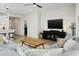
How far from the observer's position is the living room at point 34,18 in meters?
1.76

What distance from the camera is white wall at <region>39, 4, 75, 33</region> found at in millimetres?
1710

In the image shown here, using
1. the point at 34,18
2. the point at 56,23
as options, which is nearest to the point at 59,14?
the point at 56,23

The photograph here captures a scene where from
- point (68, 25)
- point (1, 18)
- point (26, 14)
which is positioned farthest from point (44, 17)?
point (1, 18)

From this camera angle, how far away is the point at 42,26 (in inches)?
80.1

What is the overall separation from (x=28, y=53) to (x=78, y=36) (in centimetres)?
103

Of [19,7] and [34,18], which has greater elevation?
[19,7]

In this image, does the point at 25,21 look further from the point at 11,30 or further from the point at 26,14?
the point at 11,30

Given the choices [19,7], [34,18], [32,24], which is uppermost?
[19,7]

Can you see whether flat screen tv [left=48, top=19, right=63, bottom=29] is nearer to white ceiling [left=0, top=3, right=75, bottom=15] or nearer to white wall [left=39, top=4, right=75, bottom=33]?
white wall [left=39, top=4, right=75, bottom=33]

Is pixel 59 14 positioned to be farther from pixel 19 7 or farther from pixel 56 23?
pixel 19 7

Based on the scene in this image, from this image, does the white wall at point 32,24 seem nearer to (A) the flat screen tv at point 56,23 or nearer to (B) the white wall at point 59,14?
(B) the white wall at point 59,14

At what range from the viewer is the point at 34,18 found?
2008mm

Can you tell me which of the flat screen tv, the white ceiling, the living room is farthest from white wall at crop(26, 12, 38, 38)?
the flat screen tv

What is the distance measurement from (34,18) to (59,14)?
0.57 metres
